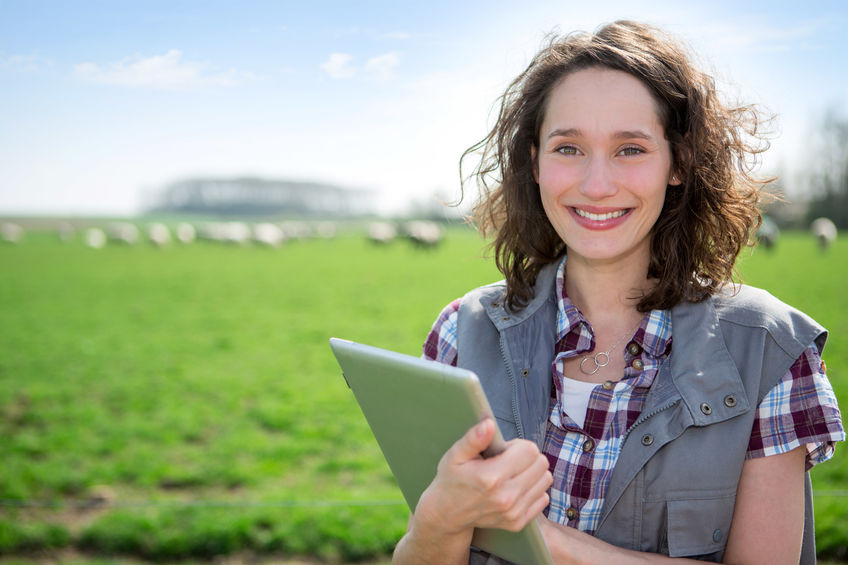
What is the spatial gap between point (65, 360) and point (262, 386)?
3.58 meters

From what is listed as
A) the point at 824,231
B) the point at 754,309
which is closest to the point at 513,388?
the point at 754,309

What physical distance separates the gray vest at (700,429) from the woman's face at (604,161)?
1.03 ft

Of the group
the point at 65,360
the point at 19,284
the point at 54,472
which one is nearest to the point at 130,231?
the point at 19,284

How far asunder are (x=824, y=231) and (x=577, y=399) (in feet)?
98.8

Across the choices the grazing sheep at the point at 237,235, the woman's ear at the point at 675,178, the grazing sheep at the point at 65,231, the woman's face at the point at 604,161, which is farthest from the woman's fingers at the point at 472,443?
the grazing sheep at the point at 65,231

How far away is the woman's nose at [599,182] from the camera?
5.21ft

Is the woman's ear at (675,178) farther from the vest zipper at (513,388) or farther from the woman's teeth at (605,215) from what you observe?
the vest zipper at (513,388)

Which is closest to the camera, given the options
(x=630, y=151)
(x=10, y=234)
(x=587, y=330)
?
(x=630, y=151)

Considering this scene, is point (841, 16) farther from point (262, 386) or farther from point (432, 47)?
point (262, 386)

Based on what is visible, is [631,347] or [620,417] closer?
[620,417]

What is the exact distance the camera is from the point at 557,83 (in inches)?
67.5

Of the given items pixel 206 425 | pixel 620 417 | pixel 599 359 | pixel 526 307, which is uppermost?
pixel 526 307

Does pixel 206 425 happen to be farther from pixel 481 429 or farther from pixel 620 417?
pixel 481 429

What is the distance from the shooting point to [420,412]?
3.94 feet
